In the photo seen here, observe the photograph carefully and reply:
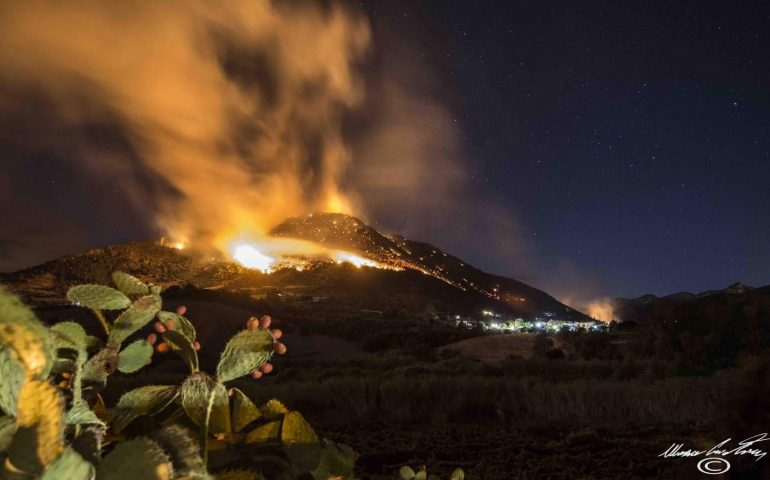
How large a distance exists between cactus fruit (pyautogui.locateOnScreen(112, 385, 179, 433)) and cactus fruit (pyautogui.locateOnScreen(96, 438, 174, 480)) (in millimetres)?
401

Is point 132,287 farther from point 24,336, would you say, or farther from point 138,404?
point 24,336

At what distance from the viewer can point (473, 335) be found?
3391 centimetres

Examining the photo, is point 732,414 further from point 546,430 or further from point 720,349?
point 720,349

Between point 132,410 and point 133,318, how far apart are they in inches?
6.4

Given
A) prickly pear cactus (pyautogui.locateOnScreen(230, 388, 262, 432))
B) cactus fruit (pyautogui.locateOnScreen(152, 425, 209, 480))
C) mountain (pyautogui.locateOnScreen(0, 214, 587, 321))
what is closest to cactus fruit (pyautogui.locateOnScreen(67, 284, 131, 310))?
prickly pear cactus (pyautogui.locateOnScreen(230, 388, 262, 432))

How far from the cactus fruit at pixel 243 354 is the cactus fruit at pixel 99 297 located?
8.3 inches

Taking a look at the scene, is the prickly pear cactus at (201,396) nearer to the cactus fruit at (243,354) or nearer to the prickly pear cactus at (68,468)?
the cactus fruit at (243,354)

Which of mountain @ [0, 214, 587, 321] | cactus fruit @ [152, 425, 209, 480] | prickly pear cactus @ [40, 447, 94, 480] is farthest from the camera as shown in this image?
mountain @ [0, 214, 587, 321]

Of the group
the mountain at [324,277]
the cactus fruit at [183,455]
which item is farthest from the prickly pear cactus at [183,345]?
the mountain at [324,277]

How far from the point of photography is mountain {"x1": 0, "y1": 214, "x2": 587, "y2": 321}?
7138 centimetres

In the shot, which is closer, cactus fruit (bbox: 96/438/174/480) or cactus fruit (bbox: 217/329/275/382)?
cactus fruit (bbox: 96/438/174/480)

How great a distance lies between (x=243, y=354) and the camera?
1.00 meters

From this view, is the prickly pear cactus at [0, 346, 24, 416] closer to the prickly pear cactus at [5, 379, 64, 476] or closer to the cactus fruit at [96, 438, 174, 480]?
the prickly pear cactus at [5, 379, 64, 476]

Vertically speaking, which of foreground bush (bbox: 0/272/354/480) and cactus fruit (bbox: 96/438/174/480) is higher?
foreground bush (bbox: 0/272/354/480)
